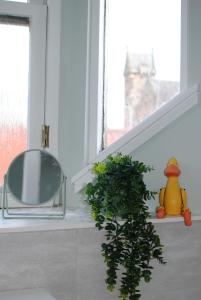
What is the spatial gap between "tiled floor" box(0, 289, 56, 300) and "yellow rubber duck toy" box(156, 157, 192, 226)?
0.49 m

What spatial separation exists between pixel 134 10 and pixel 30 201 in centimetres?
94

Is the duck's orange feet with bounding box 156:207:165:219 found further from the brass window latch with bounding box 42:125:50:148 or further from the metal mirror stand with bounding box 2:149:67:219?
the brass window latch with bounding box 42:125:50:148

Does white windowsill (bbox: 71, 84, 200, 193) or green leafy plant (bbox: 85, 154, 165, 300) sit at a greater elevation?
white windowsill (bbox: 71, 84, 200, 193)

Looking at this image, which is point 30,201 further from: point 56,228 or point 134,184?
point 134,184

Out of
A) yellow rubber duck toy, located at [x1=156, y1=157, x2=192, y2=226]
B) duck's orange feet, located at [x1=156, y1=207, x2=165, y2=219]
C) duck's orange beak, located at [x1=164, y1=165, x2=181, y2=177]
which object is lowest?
duck's orange feet, located at [x1=156, y1=207, x2=165, y2=219]

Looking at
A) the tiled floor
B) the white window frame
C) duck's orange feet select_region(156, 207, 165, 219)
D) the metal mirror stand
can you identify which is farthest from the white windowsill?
the tiled floor

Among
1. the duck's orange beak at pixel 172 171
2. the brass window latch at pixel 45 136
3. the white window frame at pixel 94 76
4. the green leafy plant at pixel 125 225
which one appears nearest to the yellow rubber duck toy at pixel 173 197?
the duck's orange beak at pixel 172 171

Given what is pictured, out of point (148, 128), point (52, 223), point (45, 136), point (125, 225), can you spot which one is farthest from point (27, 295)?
point (148, 128)

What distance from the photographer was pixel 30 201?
1416 millimetres

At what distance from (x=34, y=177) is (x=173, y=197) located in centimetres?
50

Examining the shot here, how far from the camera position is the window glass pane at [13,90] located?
1610mm

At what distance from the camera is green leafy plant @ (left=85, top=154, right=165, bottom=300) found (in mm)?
1298

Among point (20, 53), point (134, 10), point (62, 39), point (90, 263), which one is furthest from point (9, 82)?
point (90, 263)

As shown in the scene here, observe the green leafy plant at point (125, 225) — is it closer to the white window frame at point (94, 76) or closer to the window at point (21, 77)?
the white window frame at point (94, 76)
